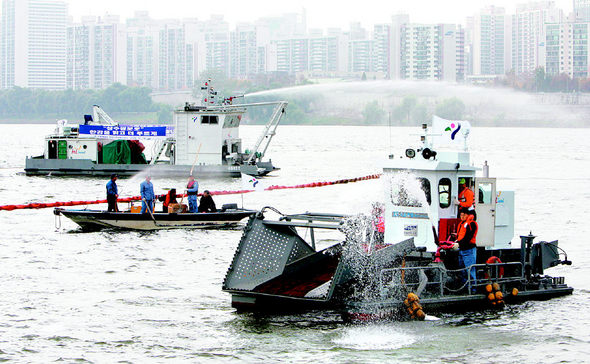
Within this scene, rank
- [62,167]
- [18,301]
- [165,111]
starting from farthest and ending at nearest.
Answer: [165,111] → [62,167] → [18,301]

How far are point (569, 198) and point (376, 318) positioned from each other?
126 ft

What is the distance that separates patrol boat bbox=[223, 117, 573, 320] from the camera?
20.8 m

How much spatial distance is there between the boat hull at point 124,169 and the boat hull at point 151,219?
23.5 metres

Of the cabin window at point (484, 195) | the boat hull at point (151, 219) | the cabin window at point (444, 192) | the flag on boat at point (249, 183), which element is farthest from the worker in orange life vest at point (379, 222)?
the boat hull at point (151, 219)

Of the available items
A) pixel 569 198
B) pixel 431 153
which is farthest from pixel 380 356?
pixel 569 198

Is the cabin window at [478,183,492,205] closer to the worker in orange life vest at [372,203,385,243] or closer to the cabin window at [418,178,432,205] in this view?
the cabin window at [418,178,432,205]

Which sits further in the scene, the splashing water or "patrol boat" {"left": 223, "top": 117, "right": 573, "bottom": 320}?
"patrol boat" {"left": 223, "top": 117, "right": 573, "bottom": 320}

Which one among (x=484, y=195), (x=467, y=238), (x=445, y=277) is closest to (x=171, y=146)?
(x=484, y=195)

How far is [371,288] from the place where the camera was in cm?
2067

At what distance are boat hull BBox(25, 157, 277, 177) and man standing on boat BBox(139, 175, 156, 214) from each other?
24.2 meters

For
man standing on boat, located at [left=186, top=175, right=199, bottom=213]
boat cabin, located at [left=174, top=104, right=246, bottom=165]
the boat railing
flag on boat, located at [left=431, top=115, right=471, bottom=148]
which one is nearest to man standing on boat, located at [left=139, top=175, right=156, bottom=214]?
man standing on boat, located at [left=186, top=175, right=199, bottom=213]

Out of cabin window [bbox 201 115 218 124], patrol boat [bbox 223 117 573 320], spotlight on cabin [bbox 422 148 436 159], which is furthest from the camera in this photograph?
cabin window [bbox 201 115 218 124]

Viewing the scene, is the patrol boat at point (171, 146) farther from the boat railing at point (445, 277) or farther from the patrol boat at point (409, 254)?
the boat railing at point (445, 277)

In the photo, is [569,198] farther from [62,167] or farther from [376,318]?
[376,318]
